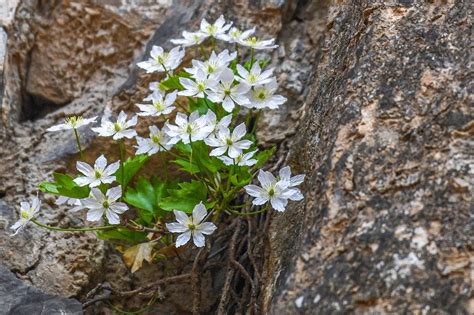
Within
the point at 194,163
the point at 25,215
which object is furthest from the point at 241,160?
the point at 25,215

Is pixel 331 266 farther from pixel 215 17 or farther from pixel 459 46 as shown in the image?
→ pixel 215 17

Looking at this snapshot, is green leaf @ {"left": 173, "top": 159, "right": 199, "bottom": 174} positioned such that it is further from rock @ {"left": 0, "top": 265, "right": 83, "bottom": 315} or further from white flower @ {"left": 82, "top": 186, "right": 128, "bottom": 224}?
rock @ {"left": 0, "top": 265, "right": 83, "bottom": 315}

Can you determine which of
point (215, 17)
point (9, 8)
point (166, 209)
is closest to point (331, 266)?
point (166, 209)

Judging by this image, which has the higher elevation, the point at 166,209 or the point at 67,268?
the point at 166,209

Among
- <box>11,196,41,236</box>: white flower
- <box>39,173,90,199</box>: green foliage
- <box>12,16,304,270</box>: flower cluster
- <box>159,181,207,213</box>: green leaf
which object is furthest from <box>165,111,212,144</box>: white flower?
<box>11,196,41,236</box>: white flower

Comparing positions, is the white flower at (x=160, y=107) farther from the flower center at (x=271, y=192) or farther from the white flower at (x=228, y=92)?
the flower center at (x=271, y=192)

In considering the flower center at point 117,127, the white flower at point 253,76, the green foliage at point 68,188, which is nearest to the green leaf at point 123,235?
the green foliage at point 68,188
